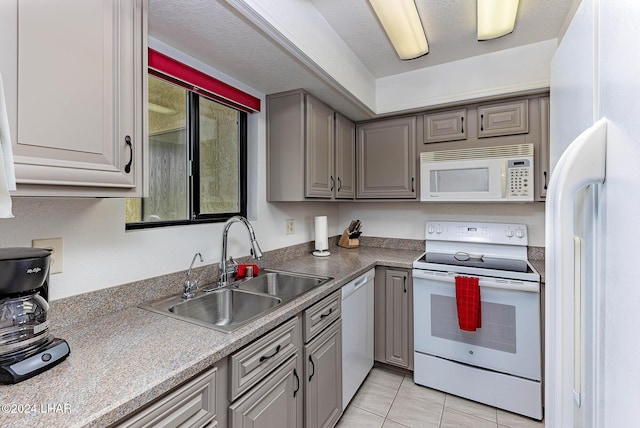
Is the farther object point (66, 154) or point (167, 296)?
point (167, 296)

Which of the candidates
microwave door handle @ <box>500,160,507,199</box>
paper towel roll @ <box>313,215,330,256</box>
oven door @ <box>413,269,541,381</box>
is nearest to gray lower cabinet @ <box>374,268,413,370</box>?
oven door @ <box>413,269,541,381</box>

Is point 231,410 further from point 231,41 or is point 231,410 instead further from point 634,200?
point 231,41

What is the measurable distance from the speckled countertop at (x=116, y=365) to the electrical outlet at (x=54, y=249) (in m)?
0.16

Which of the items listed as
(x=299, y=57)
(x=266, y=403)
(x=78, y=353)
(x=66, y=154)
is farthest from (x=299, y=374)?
(x=299, y=57)

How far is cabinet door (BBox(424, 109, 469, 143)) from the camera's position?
2.34 metres

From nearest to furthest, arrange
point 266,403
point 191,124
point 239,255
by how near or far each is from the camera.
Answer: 1. point 266,403
2. point 191,124
3. point 239,255

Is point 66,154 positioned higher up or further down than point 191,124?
further down

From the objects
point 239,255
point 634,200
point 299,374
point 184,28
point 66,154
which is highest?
point 184,28

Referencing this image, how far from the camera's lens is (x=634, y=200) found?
0.34 m

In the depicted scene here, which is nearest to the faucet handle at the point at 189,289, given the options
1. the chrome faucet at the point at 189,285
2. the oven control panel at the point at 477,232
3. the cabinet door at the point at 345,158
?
the chrome faucet at the point at 189,285

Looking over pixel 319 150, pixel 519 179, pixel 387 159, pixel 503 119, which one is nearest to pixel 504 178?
pixel 519 179

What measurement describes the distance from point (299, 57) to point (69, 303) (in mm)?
1518

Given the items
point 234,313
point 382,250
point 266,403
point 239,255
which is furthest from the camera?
point 382,250

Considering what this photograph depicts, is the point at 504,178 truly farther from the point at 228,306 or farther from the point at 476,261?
the point at 228,306
